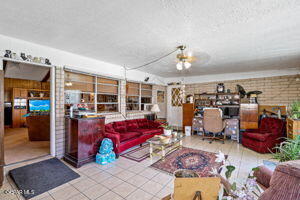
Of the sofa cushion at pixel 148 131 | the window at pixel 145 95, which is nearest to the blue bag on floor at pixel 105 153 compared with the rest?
the sofa cushion at pixel 148 131

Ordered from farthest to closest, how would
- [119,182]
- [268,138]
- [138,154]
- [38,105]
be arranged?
[38,105], [268,138], [138,154], [119,182]

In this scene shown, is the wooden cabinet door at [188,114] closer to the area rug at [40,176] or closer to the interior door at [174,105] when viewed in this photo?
the interior door at [174,105]

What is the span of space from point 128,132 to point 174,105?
3574mm

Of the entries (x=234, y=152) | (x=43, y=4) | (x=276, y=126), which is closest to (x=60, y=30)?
(x=43, y=4)

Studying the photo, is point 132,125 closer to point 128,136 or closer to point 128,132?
point 128,132

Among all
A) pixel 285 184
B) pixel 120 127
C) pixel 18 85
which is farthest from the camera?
pixel 18 85

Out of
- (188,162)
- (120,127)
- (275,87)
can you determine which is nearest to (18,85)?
(120,127)

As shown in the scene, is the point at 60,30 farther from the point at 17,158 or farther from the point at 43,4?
the point at 17,158

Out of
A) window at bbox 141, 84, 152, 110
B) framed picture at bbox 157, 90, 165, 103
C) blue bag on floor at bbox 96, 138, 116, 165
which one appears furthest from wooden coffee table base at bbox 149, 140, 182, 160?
framed picture at bbox 157, 90, 165, 103

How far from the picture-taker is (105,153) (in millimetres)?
3096

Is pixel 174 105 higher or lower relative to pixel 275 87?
lower

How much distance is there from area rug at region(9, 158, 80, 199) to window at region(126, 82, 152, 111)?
296cm

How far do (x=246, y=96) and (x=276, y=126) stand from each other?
1.92m

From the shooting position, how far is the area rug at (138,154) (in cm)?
334
